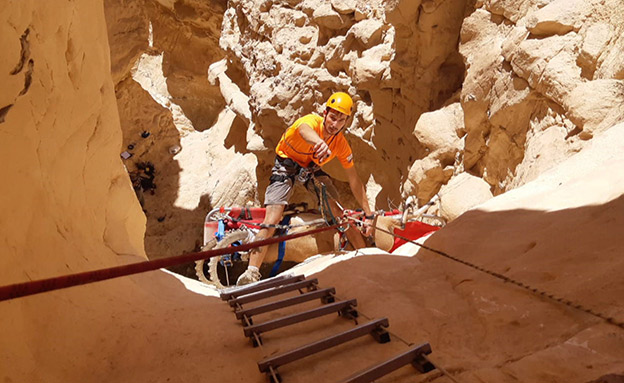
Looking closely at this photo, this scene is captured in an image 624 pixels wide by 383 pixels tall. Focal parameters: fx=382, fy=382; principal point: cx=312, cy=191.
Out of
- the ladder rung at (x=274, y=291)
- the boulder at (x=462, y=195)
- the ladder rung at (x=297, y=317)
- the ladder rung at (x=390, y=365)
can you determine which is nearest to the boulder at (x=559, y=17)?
the boulder at (x=462, y=195)

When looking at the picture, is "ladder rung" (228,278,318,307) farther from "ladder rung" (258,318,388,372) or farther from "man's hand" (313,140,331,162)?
"man's hand" (313,140,331,162)

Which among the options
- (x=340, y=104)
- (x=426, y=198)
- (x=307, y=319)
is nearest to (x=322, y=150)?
(x=340, y=104)

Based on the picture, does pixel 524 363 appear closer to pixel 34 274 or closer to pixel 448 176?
pixel 34 274

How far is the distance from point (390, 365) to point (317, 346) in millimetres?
377

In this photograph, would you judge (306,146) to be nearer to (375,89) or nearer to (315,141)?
(315,141)

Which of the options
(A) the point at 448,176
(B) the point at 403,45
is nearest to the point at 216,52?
(B) the point at 403,45

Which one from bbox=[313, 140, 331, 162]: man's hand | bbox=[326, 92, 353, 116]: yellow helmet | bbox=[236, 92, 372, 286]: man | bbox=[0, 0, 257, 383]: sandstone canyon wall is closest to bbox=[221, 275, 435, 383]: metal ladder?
bbox=[0, 0, 257, 383]: sandstone canyon wall

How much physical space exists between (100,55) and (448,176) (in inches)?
224

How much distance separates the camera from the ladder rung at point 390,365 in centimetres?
147

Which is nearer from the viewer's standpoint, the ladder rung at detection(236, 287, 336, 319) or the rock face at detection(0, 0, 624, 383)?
the rock face at detection(0, 0, 624, 383)

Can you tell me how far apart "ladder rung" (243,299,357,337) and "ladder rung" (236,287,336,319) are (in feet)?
0.93

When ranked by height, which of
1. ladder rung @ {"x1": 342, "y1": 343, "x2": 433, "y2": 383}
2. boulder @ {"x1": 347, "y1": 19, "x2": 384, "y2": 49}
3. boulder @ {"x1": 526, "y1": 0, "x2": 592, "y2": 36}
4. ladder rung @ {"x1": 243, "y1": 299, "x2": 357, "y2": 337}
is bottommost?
ladder rung @ {"x1": 243, "y1": 299, "x2": 357, "y2": 337}

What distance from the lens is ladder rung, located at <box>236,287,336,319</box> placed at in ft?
7.66

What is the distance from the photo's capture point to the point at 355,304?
90.4 inches
